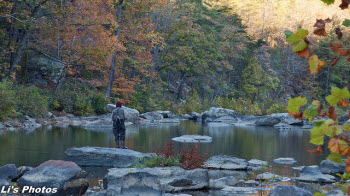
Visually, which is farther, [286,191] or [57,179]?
[57,179]

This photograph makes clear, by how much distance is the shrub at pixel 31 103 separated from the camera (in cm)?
2523

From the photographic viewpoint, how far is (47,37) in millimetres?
30641

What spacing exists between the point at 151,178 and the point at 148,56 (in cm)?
2903

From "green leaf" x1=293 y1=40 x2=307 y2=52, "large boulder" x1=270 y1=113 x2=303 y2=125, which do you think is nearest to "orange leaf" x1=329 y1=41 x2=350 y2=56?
"green leaf" x1=293 y1=40 x2=307 y2=52

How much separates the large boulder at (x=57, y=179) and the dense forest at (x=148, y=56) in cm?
1558

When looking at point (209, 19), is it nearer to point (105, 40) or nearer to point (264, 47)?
point (264, 47)

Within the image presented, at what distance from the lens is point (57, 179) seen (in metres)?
7.51

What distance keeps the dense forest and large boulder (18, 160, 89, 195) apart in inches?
613

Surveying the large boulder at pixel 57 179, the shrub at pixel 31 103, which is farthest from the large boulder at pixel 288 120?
the large boulder at pixel 57 179

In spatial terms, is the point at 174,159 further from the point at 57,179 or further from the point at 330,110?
the point at 330,110

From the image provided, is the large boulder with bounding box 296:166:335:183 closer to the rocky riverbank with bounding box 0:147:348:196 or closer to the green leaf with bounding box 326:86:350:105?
the rocky riverbank with bounding box 0:147:348:196

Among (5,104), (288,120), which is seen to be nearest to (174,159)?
(5,104)

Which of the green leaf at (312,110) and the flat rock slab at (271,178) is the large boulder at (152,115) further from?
the green leaf at (312,110)

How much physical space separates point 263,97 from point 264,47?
24.1 feet
